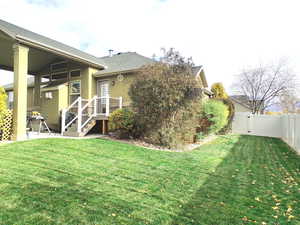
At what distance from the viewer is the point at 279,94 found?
1152 inches

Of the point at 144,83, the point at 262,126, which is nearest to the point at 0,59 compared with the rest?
the point at 144,83

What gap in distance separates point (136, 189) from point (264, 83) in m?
32.0

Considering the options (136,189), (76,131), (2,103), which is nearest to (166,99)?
(136,189)

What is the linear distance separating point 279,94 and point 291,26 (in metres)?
14.6

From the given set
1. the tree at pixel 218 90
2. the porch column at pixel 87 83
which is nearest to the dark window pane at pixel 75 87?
the porch column at pixel 87 83

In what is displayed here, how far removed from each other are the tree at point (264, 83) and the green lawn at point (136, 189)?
88.3ft

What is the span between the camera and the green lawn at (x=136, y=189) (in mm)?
2914

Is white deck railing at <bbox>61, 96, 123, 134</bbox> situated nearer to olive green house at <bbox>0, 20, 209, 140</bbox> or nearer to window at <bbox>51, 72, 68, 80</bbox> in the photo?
olive green house at <bbox>0, 20, 209, 140</bbox>

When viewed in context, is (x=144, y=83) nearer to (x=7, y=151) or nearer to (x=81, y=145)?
(x=81, y=145)

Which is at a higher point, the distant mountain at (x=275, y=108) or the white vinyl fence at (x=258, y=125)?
the distant mountain at (x=275, y=108)

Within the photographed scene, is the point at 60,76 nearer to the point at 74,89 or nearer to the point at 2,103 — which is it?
the point at 74,89

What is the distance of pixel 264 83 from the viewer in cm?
2970

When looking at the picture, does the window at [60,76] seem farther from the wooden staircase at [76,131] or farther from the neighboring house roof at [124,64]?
the wooden staircase at [76,131]

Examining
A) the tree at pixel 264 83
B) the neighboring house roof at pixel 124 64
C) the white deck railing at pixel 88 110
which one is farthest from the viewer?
the tree at pixel 264 83
